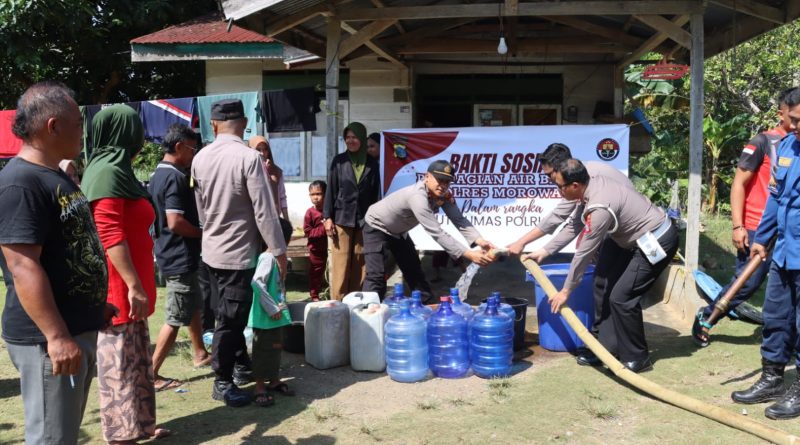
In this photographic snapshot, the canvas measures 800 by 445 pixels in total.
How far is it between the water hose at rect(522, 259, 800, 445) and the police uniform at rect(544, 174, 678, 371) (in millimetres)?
295

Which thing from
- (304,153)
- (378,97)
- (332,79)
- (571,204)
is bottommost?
(571,204)

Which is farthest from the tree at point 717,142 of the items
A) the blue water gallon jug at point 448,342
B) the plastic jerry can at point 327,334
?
the plastic jerry can at point 327,334

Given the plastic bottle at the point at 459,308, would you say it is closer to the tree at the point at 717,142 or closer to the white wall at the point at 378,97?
the white wall at the point at 378,97

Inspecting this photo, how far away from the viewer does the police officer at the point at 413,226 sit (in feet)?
18.1

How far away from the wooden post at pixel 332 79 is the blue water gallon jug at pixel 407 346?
9.62 ft

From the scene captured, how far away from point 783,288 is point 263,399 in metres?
3.59

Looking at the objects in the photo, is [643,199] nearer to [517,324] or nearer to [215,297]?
[517,324]

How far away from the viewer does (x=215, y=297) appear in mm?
5574

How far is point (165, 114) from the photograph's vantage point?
377 inches

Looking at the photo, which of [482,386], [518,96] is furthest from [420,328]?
[518,96]

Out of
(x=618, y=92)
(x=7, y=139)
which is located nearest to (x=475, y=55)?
(x=618, y=92)

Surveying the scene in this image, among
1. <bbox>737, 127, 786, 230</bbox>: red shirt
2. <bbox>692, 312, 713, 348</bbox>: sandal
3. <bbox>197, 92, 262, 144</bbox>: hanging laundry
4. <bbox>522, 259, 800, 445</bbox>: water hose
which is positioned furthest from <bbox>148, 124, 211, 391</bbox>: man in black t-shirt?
<bbox>737, 127, 786, 230</bbox>: red shirt

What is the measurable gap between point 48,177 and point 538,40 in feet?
27.3

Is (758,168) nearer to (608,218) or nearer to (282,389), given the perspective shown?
(608,218)
